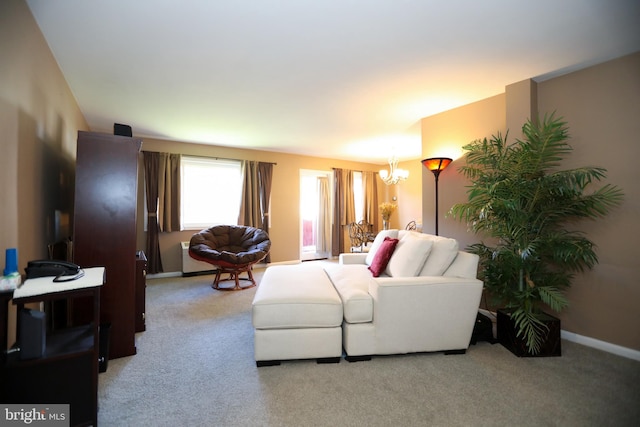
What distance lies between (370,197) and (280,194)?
2.45 m

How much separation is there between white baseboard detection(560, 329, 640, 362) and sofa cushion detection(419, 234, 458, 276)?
1.39 metres

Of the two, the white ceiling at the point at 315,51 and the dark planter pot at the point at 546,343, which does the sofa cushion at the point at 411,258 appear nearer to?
the dark planter pot at the point at 546,343

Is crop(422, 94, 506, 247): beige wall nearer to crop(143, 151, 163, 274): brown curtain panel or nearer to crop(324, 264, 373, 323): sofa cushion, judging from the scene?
crop(324, 264, 373, 323): sofa cushion

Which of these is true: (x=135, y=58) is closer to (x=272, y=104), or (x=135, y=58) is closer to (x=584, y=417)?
(x=272, y=104)

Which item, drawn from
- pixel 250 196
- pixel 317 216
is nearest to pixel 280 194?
pixel 250 196

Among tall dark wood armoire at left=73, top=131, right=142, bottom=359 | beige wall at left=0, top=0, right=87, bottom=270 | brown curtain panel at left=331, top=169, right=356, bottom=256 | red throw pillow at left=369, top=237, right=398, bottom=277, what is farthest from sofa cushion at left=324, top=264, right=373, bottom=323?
brown curtain panel at left=331, top=169, right=356, bottom=256

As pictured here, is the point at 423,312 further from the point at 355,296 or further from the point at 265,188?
the point at 265,188

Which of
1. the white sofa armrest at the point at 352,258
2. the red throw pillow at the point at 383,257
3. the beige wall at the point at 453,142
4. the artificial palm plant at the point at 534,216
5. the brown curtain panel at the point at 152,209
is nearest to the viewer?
the artificial palm plant at the point at 534,216

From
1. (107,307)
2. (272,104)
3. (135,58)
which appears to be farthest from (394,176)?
(107,307)

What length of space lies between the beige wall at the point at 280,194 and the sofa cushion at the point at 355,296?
3156 mm

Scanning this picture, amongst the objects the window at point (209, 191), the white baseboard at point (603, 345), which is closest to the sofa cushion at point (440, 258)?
the white baseboard at point (603, 345)

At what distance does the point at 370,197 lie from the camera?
22.1 feet

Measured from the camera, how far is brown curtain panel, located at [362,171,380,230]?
6.68m
